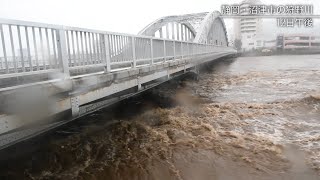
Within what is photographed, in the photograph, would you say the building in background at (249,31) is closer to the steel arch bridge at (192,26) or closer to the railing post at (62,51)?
the steel arch bridge at (192,26)

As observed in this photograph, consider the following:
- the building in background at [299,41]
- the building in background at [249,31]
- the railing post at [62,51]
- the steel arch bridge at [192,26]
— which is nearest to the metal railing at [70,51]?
the railing post at [62,51]

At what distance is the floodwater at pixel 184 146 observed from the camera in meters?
5.50

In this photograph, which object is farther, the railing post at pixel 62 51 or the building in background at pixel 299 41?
the building in background at pixel 299 41

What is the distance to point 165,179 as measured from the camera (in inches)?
209

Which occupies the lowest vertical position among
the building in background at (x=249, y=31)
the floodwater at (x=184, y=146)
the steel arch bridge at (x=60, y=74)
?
the floodwater at (x=184, y=146)

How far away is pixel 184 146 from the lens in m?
6.80

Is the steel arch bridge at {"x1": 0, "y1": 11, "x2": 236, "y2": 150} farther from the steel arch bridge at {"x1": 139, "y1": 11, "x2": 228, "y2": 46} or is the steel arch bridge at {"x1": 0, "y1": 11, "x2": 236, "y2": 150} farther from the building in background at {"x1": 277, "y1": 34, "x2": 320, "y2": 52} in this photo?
the building in background at {"x1": 277, "y1": 34, "x2": 320, "y2": 52}

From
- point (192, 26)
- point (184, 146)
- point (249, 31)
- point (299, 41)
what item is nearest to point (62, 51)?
point (184, 146)

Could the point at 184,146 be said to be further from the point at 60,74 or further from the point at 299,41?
the point at 299,41

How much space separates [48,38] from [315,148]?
5.68m

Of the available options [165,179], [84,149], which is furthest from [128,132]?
[165,179]

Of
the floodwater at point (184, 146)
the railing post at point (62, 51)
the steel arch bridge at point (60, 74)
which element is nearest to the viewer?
the steel arch bridge at point (60, 74)

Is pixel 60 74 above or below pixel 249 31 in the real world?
below

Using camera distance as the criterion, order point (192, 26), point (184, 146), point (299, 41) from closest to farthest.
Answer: point (184, 146)
point (192, 26)
point (299, 41)
